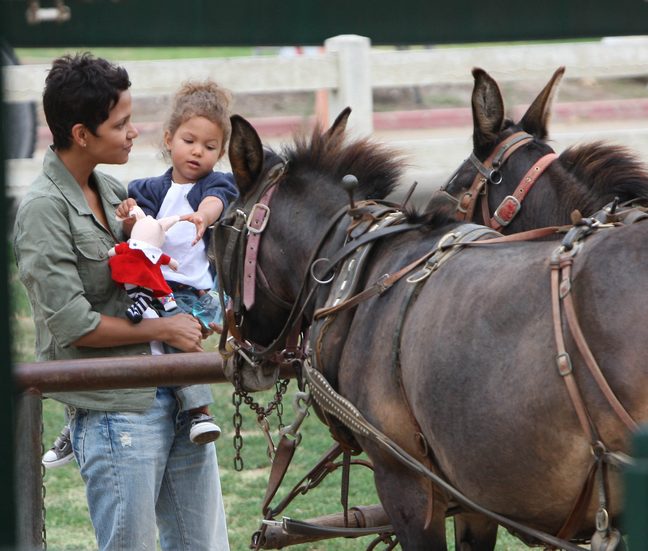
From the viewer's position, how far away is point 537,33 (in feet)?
13.0

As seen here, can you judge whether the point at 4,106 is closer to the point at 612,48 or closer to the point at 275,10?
the point at 275,10

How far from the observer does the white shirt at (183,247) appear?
3.89 meters

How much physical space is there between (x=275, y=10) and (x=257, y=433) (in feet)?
13.9

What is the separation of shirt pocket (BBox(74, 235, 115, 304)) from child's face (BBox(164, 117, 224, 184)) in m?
0.48

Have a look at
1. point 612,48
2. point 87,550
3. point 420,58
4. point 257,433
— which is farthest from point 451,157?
point 87,550

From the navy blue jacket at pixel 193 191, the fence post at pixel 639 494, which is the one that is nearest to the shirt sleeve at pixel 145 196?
the navy blue jacket at pixel 193 191

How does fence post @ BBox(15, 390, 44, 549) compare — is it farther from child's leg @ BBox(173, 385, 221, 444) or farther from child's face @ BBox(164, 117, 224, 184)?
child's face @ BBox(164, 117, 224, 184)

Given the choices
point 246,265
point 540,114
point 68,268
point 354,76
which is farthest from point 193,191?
point 354,76

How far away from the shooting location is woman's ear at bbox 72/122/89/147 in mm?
3543

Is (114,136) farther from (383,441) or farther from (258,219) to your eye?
(383,441)

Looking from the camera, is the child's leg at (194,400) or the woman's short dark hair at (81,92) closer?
the woman's short dark hair at (81,92)

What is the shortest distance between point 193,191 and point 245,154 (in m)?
0.35

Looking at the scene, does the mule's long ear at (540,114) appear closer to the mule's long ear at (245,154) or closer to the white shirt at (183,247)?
the mule's long ear at (245,154)

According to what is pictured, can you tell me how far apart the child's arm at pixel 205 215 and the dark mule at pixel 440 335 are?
6cm
